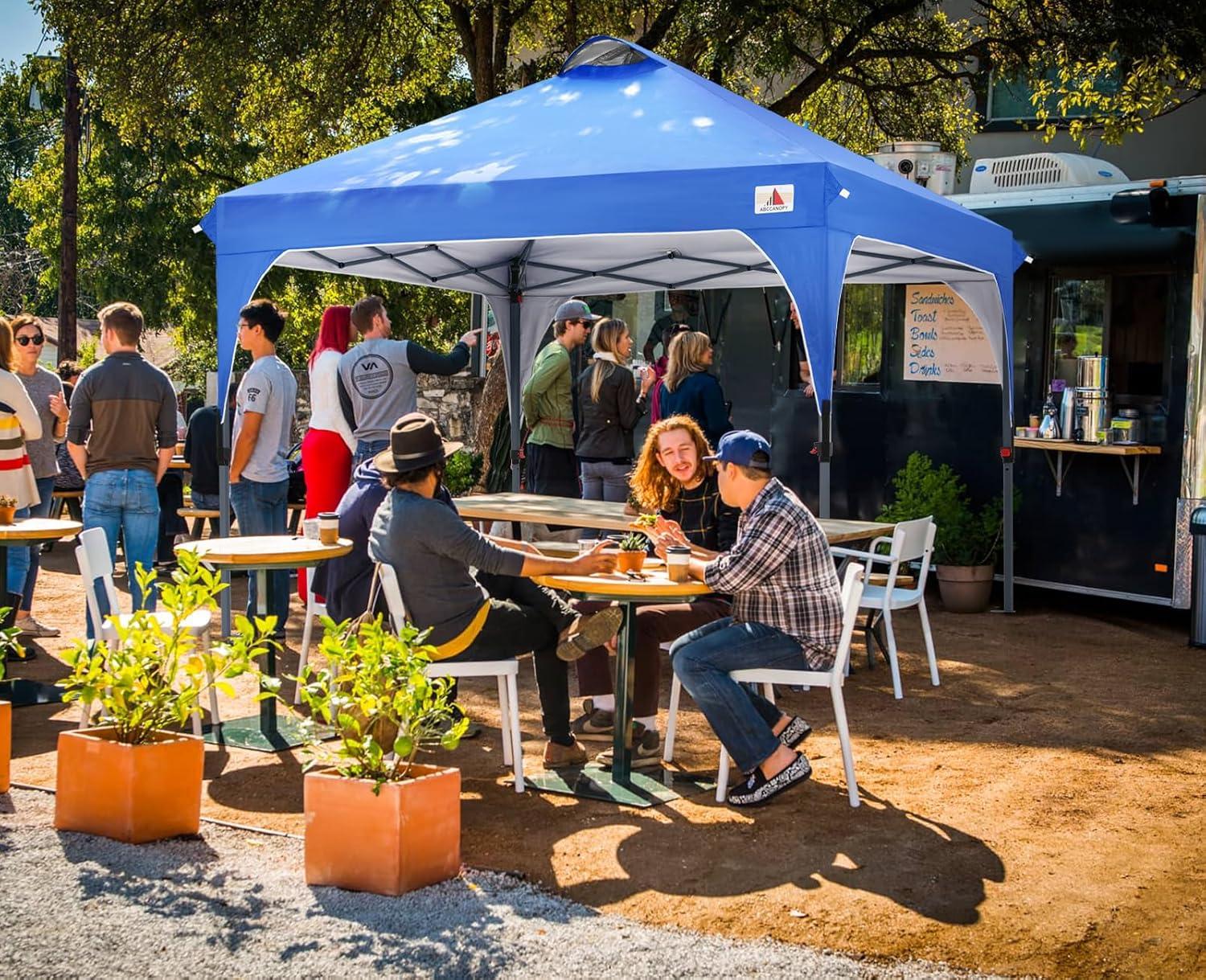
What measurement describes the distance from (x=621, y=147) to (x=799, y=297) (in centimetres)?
133

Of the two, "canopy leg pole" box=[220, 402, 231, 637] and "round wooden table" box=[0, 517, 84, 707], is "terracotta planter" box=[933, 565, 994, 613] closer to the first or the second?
"canopy leg pole" box=[220, 402, 231, 637]

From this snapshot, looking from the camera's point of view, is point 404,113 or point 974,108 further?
point 404,113

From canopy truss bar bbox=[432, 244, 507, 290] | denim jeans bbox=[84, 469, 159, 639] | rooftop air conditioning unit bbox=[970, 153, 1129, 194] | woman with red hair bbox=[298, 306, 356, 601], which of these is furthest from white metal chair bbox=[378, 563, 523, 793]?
rooftop air conditioning unit bbox=[970, 153, 1129, 194]

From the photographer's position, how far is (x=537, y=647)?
5578 mm

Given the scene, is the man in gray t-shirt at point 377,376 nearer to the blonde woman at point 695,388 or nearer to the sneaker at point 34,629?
the blonde woman at point 695,388

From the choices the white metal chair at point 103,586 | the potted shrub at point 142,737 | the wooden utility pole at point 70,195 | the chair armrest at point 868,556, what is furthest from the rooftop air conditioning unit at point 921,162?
the wooden utility pole at point 70,195

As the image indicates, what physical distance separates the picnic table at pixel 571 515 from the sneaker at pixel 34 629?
2.36 m

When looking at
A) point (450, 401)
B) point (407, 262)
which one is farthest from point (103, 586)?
point (450, 401)

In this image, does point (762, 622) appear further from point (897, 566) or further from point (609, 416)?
point (609, 416)

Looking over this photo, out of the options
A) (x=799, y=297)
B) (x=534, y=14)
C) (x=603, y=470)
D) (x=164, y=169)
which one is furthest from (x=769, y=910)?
(x=164, y=169)

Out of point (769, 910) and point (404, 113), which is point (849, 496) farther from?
point (404, 113)

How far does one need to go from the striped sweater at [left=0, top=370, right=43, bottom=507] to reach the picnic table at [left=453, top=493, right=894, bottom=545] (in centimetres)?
218

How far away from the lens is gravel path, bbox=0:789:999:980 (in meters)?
3.68

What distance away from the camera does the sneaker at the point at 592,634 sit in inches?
211
